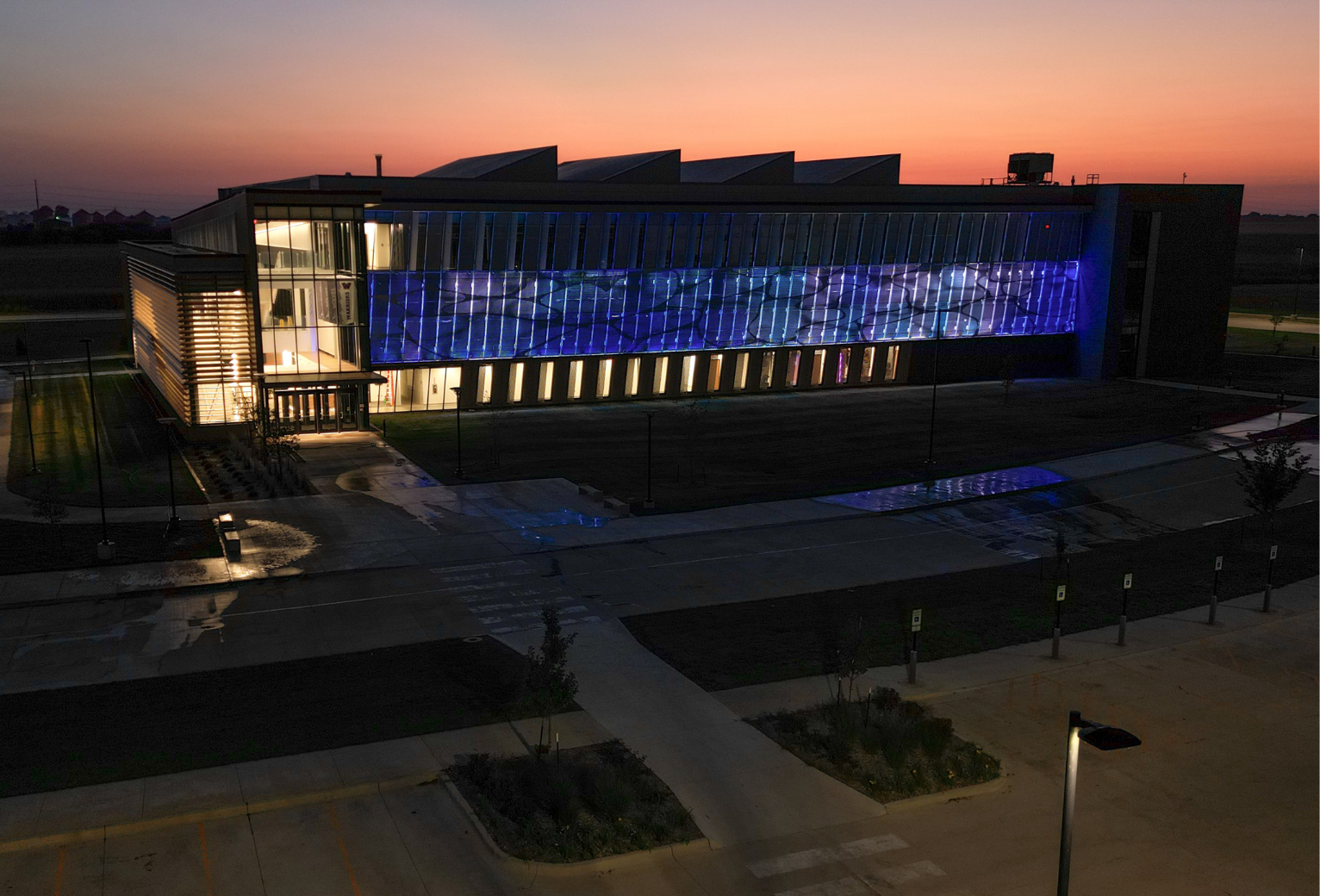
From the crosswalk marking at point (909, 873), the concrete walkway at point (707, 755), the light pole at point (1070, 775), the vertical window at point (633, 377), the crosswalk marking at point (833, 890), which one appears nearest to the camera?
the light pole at point (1070, 775)

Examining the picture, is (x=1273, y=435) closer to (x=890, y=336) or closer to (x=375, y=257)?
(x=890, y=336)

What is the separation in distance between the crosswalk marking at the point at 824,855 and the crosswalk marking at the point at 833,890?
45 centimetres

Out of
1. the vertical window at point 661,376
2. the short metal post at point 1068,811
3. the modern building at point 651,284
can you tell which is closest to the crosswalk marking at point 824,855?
the short metal post at point 1068,811

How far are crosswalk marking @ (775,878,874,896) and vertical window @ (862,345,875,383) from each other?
6133cm

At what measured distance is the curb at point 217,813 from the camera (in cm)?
1650

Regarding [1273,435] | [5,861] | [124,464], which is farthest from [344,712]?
[1273,435]

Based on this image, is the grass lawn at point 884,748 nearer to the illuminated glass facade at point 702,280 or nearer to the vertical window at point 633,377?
the illuminated glass facade at point 702,280

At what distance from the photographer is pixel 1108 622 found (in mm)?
27609

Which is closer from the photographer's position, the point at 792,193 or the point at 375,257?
the point at 375,257

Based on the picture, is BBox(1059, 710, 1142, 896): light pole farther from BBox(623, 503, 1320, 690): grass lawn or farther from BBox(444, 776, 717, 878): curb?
BBox(623, 503, 1320, 690): grass lawn

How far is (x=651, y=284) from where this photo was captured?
66562 millimetres

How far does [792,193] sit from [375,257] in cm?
2765

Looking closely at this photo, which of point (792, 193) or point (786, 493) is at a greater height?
point (792, 193)

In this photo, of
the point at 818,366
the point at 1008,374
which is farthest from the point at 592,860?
the point at 1008,374
